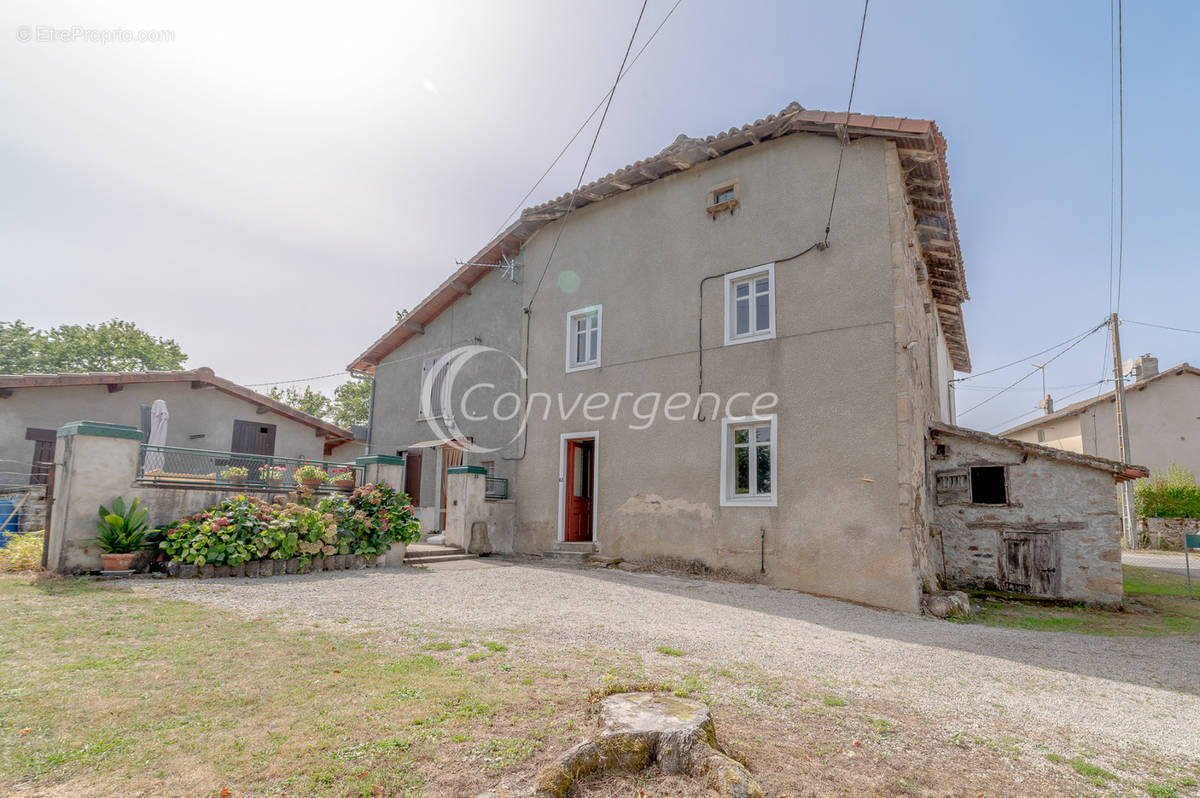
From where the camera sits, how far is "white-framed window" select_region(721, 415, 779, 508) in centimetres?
980

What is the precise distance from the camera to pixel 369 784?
259cm

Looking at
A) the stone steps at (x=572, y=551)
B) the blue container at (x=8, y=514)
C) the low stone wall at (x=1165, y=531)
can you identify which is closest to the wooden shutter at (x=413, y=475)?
the stone steps at (x=572, y=551)

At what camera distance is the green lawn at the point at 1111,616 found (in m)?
7.70

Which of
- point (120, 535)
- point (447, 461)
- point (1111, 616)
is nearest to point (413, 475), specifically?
point (447, 461)

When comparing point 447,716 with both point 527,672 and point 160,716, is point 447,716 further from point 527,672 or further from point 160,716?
point 160,716

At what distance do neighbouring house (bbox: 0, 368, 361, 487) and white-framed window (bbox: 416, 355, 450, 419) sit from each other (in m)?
5.21

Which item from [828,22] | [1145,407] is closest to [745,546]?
[828,22]

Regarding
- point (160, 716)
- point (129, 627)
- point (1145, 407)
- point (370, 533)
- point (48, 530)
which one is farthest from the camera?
point (1145, 407)

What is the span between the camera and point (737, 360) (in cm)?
1048

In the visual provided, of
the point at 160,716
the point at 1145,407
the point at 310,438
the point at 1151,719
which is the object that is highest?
the point at 1145,407

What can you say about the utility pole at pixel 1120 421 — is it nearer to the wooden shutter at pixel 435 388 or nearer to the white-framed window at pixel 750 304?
the white-framed window at pixel 750 304

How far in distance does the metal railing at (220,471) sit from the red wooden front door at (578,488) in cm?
402

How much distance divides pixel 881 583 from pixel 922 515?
1574mm

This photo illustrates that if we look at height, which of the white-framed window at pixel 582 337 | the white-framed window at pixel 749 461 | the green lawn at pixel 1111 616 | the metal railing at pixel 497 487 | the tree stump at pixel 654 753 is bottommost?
the green lawn at pixel 1111 616
